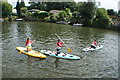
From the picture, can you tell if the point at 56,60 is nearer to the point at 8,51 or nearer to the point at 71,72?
the point at 71,72

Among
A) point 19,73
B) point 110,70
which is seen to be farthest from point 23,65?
point 110,70

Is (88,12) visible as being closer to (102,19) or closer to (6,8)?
(102,19)

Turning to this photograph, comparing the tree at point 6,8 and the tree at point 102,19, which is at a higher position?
the tree at point 6,8

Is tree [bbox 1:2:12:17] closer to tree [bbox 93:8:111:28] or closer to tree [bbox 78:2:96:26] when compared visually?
tree [bbox 78:2:96:26]

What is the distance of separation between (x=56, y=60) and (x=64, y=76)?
4.12m

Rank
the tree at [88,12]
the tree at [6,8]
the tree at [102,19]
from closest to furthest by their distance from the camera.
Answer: the tree at [102,19]
the tree at [88,12]
the tree at [6,8]

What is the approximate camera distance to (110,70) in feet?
49.2

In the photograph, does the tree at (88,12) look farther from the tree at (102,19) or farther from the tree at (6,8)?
the tree at (6,8)

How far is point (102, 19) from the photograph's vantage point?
61.3 metres

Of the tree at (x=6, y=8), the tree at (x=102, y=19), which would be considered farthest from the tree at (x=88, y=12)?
the tree at (x=6, y=8)

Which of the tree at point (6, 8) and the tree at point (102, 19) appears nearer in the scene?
the tree at point (102, 19)

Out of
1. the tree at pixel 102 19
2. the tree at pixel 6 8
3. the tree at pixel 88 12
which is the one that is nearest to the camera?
the tree at pixel 102 19

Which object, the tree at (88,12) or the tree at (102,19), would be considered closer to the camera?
the tree at (102,19)

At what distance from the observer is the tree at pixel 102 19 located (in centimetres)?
5959
